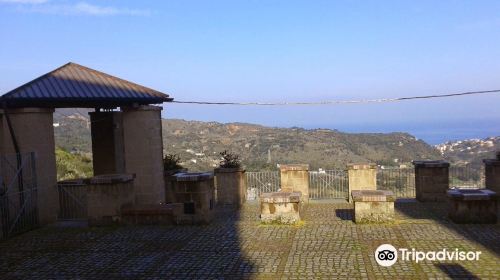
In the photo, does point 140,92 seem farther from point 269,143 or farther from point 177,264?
point 269,143

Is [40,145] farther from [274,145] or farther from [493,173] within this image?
[274,145]

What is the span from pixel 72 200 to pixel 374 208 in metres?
8.83

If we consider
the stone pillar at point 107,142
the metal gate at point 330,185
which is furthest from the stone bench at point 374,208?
the stone pillar at point 107,142

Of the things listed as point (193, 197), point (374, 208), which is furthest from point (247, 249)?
point (374, 208)

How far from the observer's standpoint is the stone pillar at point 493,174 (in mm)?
15039

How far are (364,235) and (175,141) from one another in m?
42.9

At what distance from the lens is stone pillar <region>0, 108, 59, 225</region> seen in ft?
42.0

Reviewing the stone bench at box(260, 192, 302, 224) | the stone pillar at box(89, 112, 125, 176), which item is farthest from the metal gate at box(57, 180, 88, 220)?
the stone bench at box(260, 192, 302, 224)

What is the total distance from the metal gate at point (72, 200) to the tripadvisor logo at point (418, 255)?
30.8 ft

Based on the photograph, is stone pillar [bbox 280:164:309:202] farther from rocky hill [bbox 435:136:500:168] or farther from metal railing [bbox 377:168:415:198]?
rocky hill [bbox 435:136:500:168]

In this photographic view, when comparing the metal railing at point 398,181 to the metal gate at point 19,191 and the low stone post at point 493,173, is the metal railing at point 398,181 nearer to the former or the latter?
the low stone post at point 493,173

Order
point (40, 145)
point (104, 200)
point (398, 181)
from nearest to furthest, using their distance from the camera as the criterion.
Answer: point (104, 200) < point (40, 145) < point (398, 181)

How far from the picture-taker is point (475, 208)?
11586 mm

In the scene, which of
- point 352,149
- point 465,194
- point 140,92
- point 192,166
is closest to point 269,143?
point 352,149
